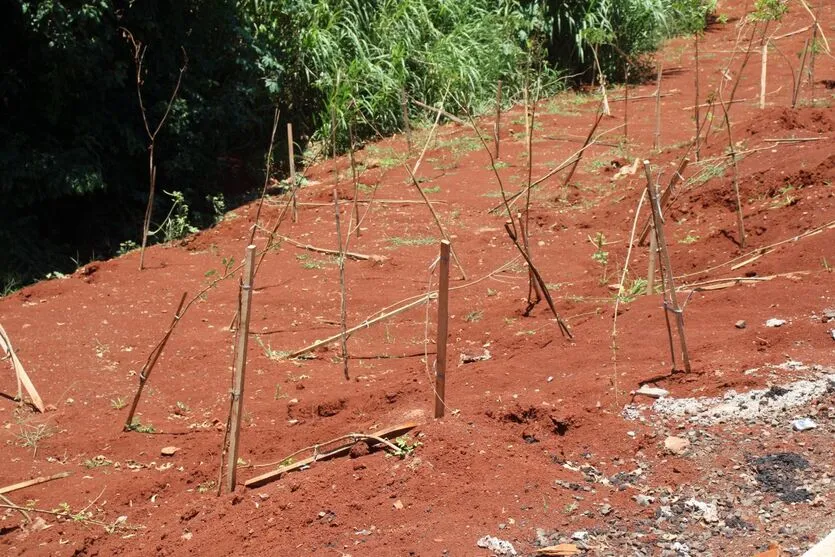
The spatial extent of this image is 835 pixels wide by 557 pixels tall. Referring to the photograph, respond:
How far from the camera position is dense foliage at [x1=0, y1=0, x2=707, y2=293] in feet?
27.5

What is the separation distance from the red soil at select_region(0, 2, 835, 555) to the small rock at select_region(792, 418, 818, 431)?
5 cm

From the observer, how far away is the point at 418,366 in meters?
5.02

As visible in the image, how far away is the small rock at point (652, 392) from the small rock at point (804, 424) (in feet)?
1.64

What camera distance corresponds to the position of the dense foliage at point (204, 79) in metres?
8.38

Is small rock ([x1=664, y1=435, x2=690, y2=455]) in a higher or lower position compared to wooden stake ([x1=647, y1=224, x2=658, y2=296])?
lower

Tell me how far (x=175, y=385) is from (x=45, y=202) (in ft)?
15.6

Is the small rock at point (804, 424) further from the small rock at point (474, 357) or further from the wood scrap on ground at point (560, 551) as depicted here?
the small rock at point (474, 357)

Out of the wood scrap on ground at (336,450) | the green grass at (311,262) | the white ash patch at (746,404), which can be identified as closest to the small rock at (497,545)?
the wood scrap on ground at (336,450)

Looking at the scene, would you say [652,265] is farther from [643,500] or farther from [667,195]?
[643,500]

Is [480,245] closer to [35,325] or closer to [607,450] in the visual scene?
[35,325]

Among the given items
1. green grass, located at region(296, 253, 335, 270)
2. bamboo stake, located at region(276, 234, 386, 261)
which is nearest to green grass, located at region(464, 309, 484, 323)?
bamboo stake, located at region(276, 234, 386, 261)

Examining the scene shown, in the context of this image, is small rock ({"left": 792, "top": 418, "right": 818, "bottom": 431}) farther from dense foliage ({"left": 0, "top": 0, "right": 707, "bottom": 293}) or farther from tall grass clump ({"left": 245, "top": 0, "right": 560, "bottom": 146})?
tall grass clump ({"left": 245, "top": 0, "right": 560, "bottom": 146})

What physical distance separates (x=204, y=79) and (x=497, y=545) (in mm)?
7491

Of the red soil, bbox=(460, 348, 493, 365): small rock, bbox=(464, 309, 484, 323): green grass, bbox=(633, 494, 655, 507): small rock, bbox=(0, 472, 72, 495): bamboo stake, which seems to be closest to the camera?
bbox=(633, 494, 655, 507): small rock
